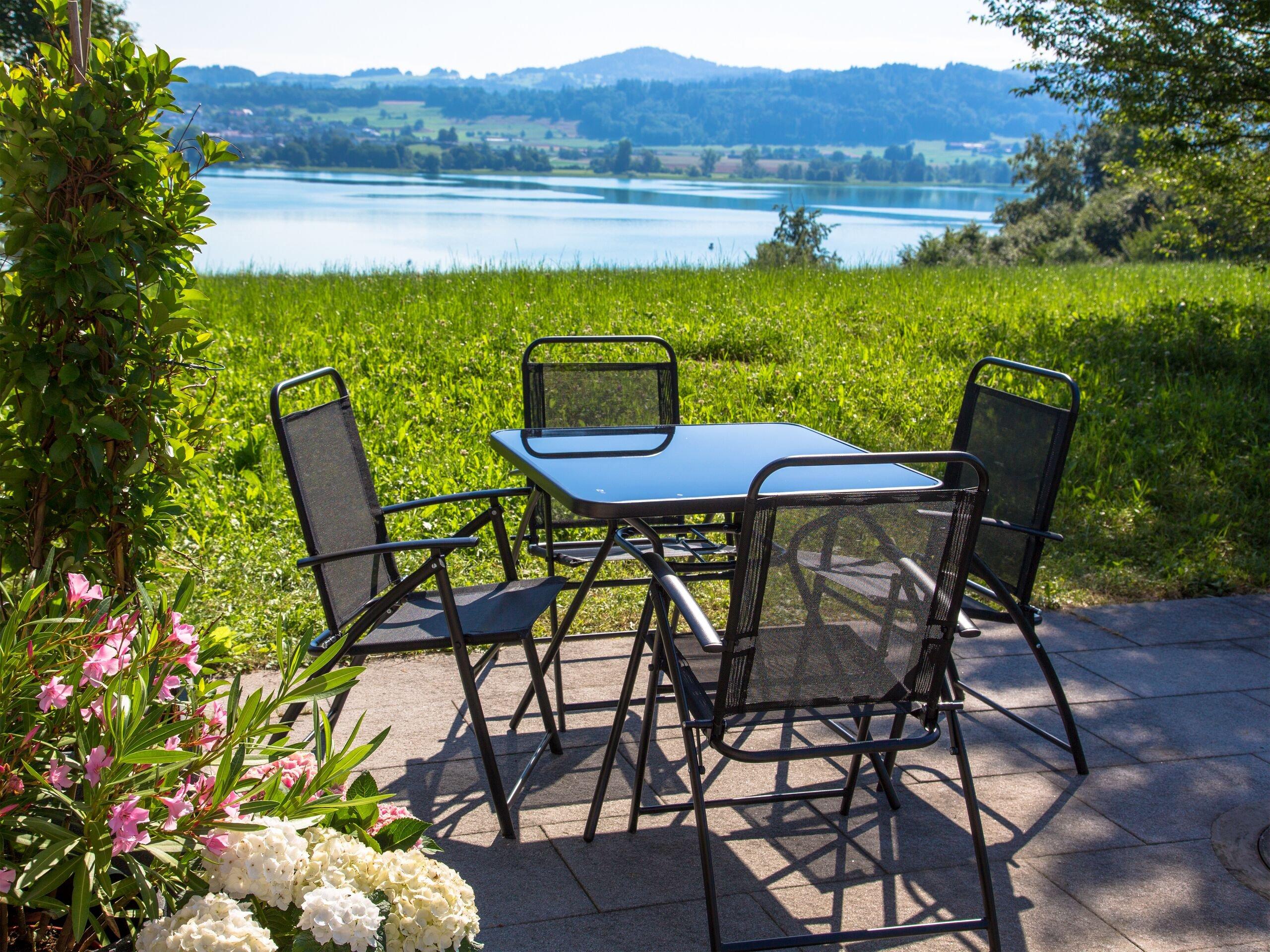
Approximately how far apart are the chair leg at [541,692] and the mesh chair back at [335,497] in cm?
52

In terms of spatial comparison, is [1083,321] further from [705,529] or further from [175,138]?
[175,138]

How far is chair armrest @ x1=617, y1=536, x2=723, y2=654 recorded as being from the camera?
7.45 ft

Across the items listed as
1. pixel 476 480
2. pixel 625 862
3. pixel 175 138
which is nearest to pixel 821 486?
pixel 625 862

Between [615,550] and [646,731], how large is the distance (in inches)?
43.4

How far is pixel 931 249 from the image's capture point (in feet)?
115

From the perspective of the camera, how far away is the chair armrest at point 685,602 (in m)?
2.27

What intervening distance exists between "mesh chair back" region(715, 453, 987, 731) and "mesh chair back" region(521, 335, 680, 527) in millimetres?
1860

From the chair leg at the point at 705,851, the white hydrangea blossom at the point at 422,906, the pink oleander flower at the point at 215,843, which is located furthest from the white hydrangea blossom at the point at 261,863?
the chair leg at the point at 705,851

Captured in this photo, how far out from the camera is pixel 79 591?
5.97 feet

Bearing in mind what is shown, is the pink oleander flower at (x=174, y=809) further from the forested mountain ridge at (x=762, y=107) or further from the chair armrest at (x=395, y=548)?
the forested mountain ridge at (x=762, y=107)

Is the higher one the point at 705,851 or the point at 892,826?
the point at 705,851

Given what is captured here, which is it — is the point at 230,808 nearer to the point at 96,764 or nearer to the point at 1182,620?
the point at 96,764

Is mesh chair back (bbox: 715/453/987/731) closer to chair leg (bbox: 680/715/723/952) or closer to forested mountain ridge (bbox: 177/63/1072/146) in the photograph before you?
chair leg (bbox: 680/715/723/952)

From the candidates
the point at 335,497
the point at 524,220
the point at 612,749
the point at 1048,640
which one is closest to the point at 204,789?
the point at 612,749
